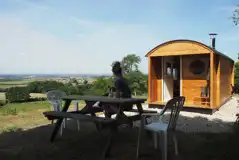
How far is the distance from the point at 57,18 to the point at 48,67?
38.4 meters

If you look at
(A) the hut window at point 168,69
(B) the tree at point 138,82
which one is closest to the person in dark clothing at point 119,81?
(A) the hut window at point 168,69

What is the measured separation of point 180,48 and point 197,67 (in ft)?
3.39

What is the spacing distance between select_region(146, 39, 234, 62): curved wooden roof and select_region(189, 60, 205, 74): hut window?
2.41 ft

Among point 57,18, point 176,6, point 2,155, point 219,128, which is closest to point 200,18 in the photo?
point 176,6

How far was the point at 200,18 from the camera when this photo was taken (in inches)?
525

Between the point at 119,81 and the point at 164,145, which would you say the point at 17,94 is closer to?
the point at 119,81

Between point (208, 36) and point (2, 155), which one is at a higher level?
point (208, 36)

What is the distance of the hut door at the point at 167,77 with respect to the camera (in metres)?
10.5

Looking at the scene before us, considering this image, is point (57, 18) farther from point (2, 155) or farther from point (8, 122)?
point (2, 155)

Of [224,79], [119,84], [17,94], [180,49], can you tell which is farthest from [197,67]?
[17,94]

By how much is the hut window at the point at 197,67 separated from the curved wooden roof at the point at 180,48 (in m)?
0.73

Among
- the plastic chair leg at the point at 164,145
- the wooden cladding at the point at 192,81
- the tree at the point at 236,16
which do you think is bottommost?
the plastic chair leg at the point at 164,145

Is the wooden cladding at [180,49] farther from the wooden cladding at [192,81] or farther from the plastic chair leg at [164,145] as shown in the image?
the plastic chair leg at [164,145]

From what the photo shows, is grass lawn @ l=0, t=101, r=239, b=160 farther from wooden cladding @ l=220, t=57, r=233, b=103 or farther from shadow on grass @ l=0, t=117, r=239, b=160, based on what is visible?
wooden cladding @ l=220, t=57, r=233, b=103
